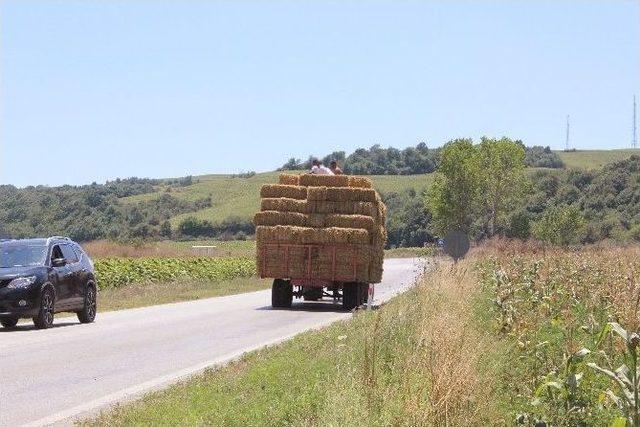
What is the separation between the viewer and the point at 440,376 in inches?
337

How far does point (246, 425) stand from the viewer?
8812 millimetres

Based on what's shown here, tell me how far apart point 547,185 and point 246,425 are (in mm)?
119464

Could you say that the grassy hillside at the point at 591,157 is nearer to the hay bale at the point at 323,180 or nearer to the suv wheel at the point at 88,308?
the hay bale at the point at 323,180

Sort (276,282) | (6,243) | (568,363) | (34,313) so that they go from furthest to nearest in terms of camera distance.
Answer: (276,282) < (6,243) < (34,313) < (568,363)

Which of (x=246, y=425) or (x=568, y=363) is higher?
(x=568, y=363)

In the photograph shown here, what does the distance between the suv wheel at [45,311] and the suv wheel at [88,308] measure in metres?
1.53

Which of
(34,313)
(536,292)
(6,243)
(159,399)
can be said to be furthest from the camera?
(6,243)

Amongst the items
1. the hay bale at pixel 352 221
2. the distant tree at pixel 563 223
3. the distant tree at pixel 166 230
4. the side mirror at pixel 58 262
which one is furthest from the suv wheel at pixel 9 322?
the distant tree at pixel 166 230

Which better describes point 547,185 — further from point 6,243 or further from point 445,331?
point 445,331

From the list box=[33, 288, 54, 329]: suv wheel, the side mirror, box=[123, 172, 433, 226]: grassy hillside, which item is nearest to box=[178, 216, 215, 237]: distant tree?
box=[123, 172, 433, 226]: grassy hillside

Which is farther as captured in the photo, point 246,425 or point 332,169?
point 332,169

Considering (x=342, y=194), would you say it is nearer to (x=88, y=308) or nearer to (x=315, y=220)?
(x=315, y=220)

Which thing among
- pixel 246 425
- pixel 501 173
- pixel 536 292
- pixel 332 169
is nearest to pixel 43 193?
pixel 501 173

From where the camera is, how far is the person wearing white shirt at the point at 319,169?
2762 centimetres
